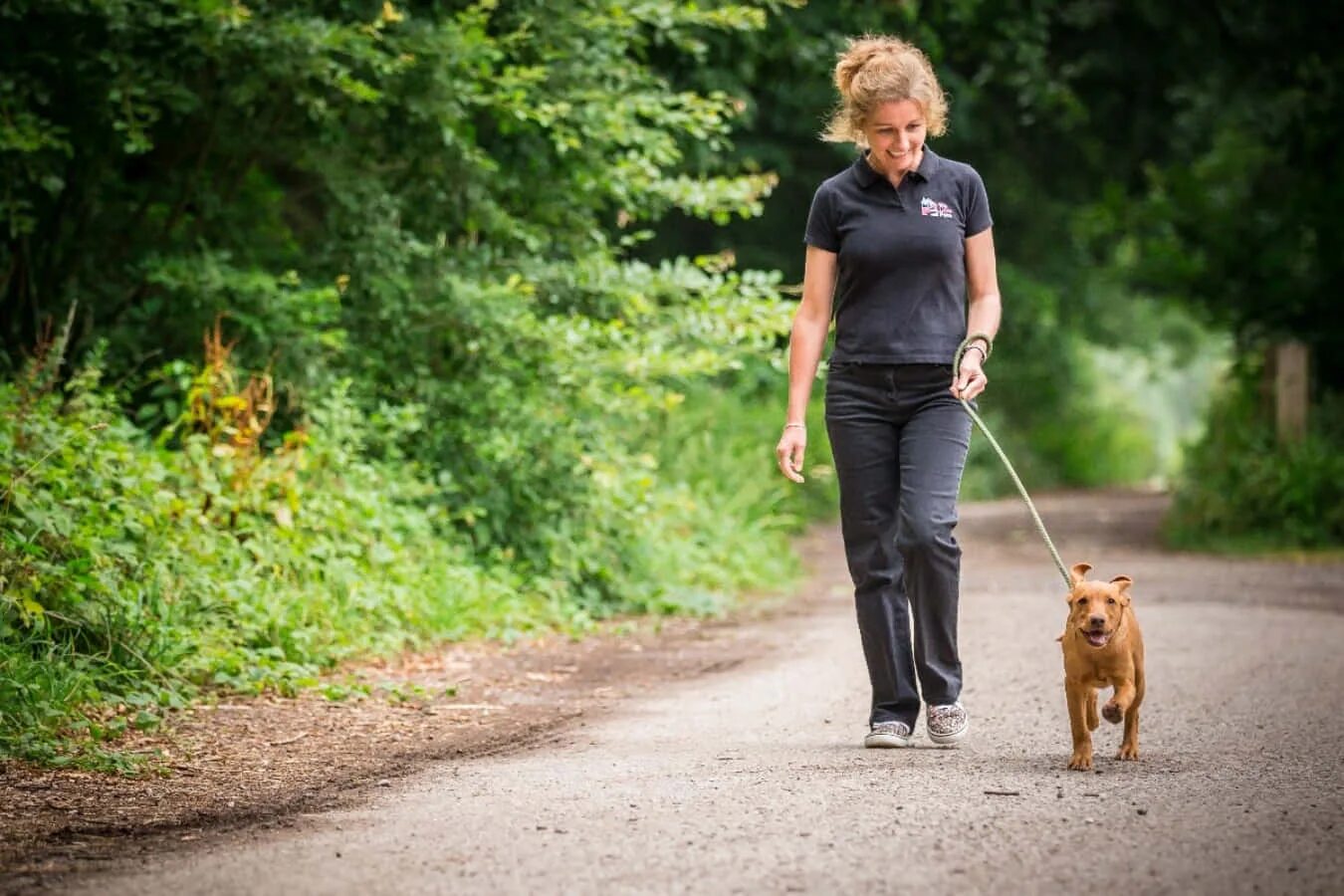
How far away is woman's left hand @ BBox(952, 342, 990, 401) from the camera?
241 inches

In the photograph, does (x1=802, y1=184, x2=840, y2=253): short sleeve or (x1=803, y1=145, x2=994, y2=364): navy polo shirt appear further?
(x1=802, y1=184, x2=840, y2=253): short sleeve

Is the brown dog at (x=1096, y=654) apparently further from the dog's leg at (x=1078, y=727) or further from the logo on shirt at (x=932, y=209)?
the logo on shirt at (x=932, y=209)

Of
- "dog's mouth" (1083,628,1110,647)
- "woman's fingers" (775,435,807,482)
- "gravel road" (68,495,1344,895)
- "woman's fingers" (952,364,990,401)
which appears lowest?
"gravel road" (68,495,1344,895)

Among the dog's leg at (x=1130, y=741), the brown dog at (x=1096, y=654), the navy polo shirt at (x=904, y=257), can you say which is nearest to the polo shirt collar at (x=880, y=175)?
the navy polo shirt at (x=904, y=257)

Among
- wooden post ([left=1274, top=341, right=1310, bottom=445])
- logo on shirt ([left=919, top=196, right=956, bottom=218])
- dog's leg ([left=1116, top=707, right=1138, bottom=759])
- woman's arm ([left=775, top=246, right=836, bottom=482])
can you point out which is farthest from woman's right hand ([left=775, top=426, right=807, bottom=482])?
wooden post ([left=1274, top=341, right=1310, bottom=445])

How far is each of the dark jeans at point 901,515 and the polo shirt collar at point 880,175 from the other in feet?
2.16

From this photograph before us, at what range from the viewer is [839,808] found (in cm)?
497

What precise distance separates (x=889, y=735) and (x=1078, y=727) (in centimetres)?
79

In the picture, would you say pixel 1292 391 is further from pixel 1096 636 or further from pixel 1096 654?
pixel 1096 636

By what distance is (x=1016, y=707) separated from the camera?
24.5ft

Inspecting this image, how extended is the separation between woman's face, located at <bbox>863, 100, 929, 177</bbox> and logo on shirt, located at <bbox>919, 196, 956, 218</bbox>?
0.13m

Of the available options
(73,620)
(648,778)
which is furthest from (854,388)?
(73,620)

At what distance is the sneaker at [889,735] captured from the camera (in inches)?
245

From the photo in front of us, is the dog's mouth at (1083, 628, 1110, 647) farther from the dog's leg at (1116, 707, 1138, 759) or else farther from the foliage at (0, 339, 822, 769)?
the foliage at (0, 339, 822, 769)
